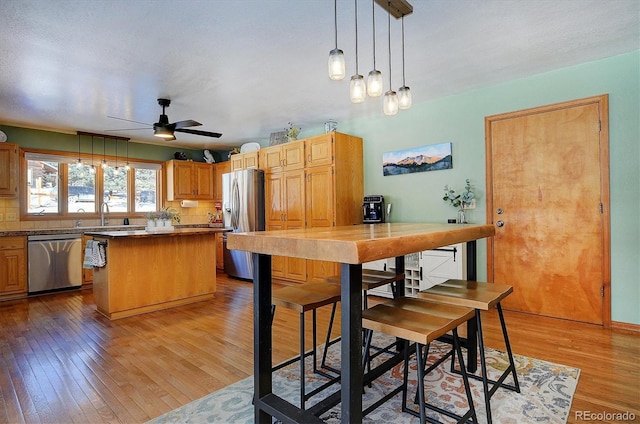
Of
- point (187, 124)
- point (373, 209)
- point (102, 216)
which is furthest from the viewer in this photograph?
point (102, 216)

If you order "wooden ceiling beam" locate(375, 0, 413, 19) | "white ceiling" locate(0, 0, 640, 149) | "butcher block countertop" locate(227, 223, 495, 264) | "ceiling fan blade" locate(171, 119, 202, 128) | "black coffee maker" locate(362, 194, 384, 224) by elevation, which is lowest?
"butcher block countertop" locate(227, 223, 495, 264)

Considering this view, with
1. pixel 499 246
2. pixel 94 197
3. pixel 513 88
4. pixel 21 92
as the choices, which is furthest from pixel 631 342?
pixel 94 197

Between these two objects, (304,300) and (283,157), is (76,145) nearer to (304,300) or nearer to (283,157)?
(283,157)

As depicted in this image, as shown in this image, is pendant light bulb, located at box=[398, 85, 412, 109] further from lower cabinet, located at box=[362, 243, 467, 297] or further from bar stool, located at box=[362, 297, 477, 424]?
lower cabinet, located at box=[362, 243, 467, 297]

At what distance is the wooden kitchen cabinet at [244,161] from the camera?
224 inches

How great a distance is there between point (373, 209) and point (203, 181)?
391 cm

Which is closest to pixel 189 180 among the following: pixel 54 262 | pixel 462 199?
pixel 54 262

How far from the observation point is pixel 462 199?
12.6 ft

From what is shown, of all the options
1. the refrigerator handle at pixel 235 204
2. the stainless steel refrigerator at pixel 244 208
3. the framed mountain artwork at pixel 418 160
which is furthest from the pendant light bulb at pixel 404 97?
the refrigerator handle at pixel 235 204

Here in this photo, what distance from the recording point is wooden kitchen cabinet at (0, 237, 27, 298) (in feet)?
14.6

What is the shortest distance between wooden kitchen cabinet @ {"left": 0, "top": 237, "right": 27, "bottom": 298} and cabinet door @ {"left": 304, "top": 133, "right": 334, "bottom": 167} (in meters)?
4.02

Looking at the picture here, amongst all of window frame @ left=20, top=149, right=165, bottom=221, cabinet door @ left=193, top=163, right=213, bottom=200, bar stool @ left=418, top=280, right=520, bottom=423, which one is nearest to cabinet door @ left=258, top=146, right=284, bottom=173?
cabinet door @ left=193, top=163, right=213, bottom=200

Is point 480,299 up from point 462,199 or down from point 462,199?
down

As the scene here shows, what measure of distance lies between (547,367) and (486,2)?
8.08ft
